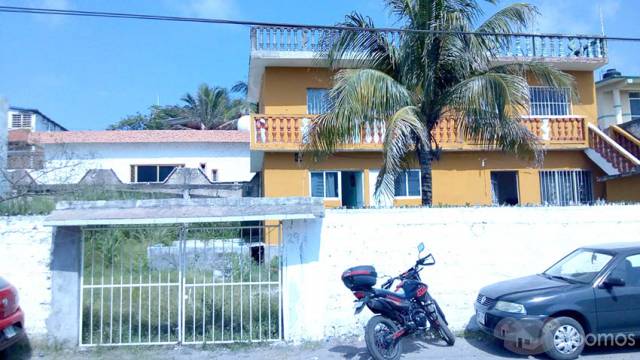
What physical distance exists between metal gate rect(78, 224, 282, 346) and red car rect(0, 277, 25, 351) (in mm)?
880

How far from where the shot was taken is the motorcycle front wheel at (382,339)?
6.39 meters

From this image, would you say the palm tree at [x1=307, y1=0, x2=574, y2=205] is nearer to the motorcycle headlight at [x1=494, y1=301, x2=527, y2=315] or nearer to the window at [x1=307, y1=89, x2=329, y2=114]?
the motorcycle headlight at [x1=494, y1=301, x2=527, y2=315]

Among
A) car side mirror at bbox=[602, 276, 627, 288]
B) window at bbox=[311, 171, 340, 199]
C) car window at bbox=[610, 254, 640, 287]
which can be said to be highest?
window at bbox=[311, 171, 340, 199]

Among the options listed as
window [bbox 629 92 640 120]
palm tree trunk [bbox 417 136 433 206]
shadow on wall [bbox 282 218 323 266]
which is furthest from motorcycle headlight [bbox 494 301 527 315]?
window [bbox 629 92 640 120]

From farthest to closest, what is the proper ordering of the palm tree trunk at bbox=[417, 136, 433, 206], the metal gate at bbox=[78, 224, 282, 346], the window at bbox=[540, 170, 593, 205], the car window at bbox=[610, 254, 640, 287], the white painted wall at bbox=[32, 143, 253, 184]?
the white painted wall at bbox=[32, 143, 253, 184] < the window at bbox=[540, 170, 593, 205] < the palm tree trunk at bbox=[417, 136, 433, 206] < the metal gate at bbox=[78, 224, 282, 346] < the car window at bbox=[610, 254, 640, 287]

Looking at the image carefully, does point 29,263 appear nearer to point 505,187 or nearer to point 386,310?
point 386,310

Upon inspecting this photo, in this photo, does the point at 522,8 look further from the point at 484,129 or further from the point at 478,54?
the point at 484,129

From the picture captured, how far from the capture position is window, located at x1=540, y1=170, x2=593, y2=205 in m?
18.6

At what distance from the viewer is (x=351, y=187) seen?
18.0m

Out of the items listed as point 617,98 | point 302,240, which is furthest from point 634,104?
Answer: point 302,240

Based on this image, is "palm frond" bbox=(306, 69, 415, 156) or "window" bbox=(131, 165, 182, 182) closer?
"palm frond" bbox=(306, 69, 415, 156)

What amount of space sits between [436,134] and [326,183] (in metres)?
4.02

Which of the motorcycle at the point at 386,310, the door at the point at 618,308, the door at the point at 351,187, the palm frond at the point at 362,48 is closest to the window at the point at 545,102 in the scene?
the door at the point at 351,187

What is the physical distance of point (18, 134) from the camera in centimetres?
2797
